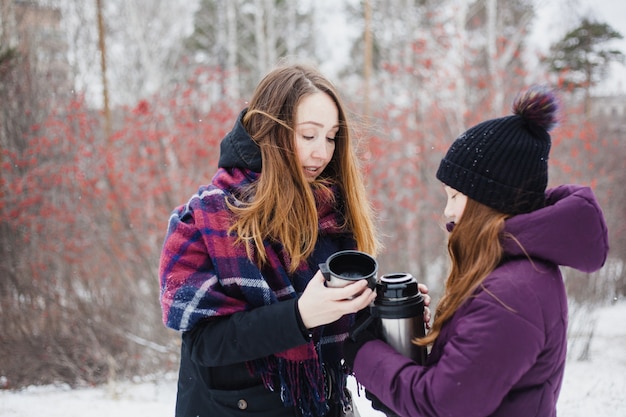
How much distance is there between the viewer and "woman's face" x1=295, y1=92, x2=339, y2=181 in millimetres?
1643

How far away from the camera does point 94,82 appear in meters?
9.85

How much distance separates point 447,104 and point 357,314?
8291 millimetres

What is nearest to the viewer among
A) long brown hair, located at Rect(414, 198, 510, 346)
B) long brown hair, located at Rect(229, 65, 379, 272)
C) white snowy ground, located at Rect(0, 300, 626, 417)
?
long brown hair, located at Rect(414, 198, 510, 346)

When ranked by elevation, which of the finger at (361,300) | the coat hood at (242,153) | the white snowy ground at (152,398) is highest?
the coat hood at (242,153)

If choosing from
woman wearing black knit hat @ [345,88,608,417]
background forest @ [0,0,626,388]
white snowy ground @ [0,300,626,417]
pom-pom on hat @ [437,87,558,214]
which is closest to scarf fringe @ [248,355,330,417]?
woman wearing black knit hat @ [345,88,608,417]

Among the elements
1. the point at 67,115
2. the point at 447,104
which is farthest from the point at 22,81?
the point at 447,104

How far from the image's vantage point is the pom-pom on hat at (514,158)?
1332 millimetres

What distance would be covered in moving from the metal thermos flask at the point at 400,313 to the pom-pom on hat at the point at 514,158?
0.33 metres

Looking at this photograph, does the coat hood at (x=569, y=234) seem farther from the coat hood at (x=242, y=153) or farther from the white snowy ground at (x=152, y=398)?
the white snowy ground at (x=152, y=398)

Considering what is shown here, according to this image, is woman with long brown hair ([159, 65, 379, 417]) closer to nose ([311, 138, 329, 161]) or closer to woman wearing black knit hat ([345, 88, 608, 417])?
nose ([311, 138, 329, 161])

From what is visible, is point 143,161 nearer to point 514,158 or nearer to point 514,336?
point 514,158

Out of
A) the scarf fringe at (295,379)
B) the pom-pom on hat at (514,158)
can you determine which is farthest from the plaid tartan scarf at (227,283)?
the pom-pom on hat at (514,158)

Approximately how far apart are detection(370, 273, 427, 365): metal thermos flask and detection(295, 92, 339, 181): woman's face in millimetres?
483

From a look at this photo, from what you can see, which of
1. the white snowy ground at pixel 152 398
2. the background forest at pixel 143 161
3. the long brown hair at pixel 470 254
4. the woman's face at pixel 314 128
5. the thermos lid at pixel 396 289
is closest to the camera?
the long brown hair at pixel 470 254
